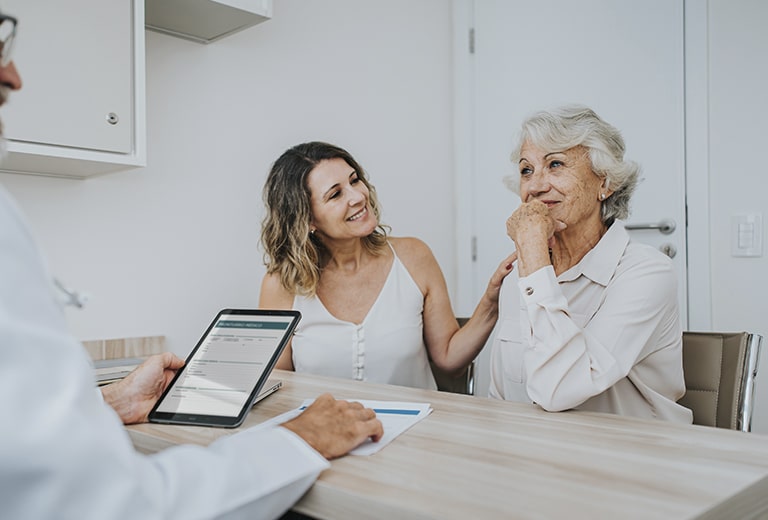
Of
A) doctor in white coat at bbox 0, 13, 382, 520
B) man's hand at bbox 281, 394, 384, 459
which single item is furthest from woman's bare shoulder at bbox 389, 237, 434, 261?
doctor in white coat at bbox 0, 13, 382, 520

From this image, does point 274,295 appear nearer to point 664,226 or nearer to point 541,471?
point 541,471

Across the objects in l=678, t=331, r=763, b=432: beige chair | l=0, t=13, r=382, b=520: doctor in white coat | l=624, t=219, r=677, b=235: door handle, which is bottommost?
l=678, t=331, r=763, b=432: beige chair

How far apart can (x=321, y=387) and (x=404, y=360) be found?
601 millimetres

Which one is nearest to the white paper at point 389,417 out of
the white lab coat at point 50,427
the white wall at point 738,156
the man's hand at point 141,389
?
the man's hand at point 141,389

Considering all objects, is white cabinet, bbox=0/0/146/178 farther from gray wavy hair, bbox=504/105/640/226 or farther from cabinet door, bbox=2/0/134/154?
gray wavy hair, bbox=504/105/640/226

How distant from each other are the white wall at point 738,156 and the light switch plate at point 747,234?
2 cm

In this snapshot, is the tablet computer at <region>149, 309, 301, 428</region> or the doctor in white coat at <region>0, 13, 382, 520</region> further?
the tablet computer at <region>149, 309, 301, 428</region>

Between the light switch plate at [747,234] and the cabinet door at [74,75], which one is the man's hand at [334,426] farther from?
the light switch plate at [747,234]

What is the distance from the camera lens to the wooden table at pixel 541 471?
75cm

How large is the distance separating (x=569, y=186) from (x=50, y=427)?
4.69 feet

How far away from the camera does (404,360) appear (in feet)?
6.90

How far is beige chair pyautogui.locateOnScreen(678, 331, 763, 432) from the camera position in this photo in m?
1.51

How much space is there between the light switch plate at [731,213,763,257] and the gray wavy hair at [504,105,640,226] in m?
1.01

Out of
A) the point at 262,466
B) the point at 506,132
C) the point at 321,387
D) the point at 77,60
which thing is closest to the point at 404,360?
the point at 321,387
